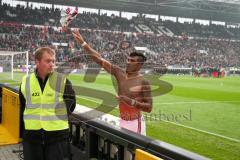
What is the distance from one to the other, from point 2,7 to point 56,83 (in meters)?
44.2

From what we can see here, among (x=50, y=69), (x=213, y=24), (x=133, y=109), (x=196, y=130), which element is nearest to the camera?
(x=50, y=69)

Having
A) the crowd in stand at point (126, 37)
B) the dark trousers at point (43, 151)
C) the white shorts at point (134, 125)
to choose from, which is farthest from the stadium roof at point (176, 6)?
the dark trousers at point (43, 151)

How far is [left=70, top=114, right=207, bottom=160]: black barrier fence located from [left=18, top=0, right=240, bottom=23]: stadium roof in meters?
41.9

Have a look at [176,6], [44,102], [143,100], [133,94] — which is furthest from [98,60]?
[176,6]

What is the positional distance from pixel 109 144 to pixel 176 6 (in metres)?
47.9

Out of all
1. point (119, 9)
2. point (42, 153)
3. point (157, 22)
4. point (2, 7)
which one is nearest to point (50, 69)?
point (42, 153)

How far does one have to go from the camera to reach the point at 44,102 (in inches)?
145

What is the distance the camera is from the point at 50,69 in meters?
3.64

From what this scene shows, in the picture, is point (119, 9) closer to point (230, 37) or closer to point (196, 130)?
point (230, 37)

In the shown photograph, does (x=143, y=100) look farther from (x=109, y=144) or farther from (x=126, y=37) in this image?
(x=126, y=37)

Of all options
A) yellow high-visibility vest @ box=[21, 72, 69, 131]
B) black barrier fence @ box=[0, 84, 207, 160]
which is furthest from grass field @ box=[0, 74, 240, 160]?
yellow high-visibility vest @ box=[21, 72, 69, 131]

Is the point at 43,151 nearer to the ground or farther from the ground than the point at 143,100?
nearer to the ground

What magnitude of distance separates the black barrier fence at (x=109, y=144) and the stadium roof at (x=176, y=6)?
137 feet

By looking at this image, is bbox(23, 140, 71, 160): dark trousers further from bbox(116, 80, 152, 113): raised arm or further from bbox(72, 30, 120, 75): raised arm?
bbox(72, 30, 120, 75): raised arm
